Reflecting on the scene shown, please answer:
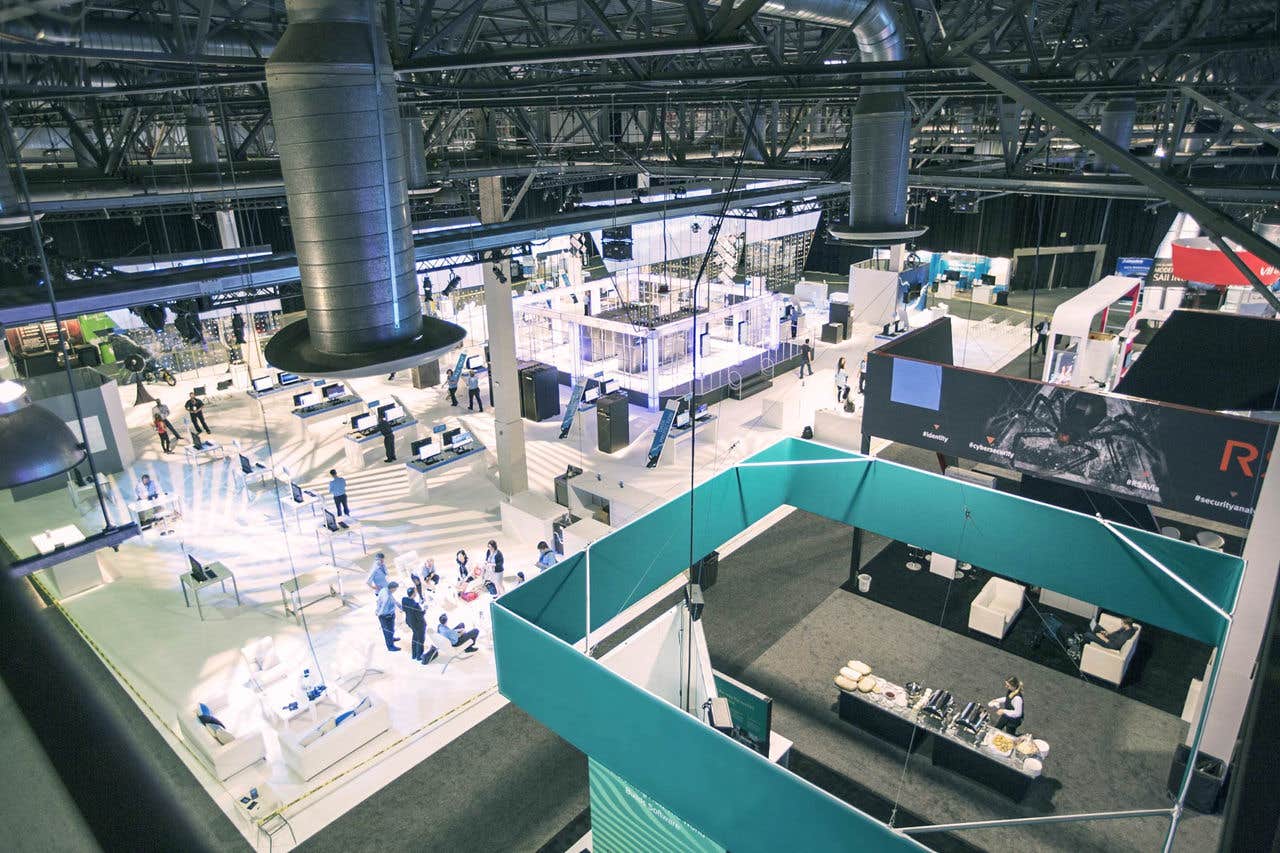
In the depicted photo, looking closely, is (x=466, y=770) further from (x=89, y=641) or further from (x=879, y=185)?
(x=879, y=185)

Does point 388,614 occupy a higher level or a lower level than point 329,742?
higher

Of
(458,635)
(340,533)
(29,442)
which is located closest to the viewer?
(29,442)

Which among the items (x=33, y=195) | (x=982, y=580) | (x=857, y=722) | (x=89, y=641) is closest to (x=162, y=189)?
(x=33, y=195)

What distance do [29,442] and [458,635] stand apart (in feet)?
21.3

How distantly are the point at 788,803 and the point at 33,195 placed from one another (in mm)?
10690

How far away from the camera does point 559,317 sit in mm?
18594

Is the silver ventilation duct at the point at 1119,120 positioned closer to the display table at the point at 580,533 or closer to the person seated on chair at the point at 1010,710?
the person seated on chair at the point at 1010,710

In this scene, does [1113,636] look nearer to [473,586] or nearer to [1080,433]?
[1080,433]

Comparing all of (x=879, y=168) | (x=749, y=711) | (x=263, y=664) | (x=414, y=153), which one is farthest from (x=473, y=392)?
(x=879, y=168)

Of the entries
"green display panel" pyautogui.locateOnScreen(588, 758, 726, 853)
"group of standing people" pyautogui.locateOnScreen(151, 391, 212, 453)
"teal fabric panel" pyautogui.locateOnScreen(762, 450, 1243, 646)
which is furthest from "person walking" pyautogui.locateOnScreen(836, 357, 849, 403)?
"group of standing people" pyautogui.locateOnScreen(151, 391, 212, 453)

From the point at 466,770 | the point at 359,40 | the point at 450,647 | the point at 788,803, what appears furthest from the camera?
the point at 450,647

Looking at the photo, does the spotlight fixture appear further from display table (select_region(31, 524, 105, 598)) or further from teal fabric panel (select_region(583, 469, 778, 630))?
display table (select_region(31, 524, 105, 598))

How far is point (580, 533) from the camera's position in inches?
430

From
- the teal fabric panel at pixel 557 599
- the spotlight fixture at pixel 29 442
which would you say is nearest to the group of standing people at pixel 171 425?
the teal fabric panel at pixel 557 599
